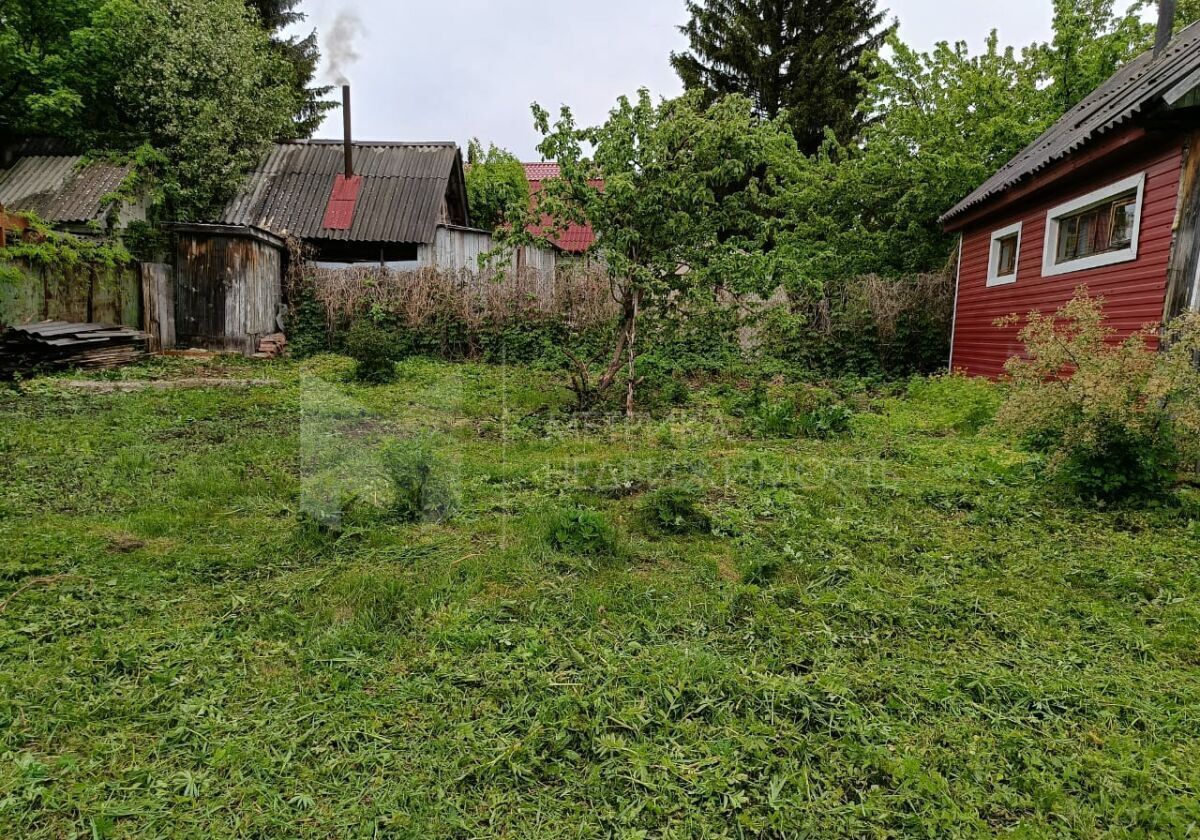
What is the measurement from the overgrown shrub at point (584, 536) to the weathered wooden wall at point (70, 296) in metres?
8.60

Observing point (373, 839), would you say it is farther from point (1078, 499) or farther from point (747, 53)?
point (747, 53)

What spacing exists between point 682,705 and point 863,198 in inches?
543

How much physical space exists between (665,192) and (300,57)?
19.0m

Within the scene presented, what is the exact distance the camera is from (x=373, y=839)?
1.67m

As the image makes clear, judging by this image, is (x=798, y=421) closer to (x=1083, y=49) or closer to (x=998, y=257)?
(x=998, y=257)

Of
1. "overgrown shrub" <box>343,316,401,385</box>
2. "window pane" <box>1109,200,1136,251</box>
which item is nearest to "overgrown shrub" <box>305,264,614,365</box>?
"overgrown shrub" <box>343,316,401,385</box>

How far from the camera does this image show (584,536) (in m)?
3.50

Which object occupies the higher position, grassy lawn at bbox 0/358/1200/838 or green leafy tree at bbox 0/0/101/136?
green leafy tree at bbox 0/0/101/136

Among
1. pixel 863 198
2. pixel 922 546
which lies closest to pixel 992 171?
pixel 863 198

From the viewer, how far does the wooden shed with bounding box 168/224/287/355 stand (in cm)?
1118

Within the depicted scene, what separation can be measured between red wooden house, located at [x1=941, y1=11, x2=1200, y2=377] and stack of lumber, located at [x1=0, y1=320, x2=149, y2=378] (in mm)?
12385

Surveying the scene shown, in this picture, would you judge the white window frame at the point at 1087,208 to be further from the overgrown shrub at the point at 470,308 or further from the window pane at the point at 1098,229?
the overgrown shrub at the point at 470,308

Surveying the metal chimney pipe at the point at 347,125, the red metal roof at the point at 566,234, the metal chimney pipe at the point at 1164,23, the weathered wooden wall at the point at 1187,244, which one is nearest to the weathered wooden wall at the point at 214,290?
the metal chimney pipe at the point at 347,125

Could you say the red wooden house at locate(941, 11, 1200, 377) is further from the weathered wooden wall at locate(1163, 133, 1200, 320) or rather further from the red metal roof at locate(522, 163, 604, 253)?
the red metal roof at locate(522, 163, 604, 253)
